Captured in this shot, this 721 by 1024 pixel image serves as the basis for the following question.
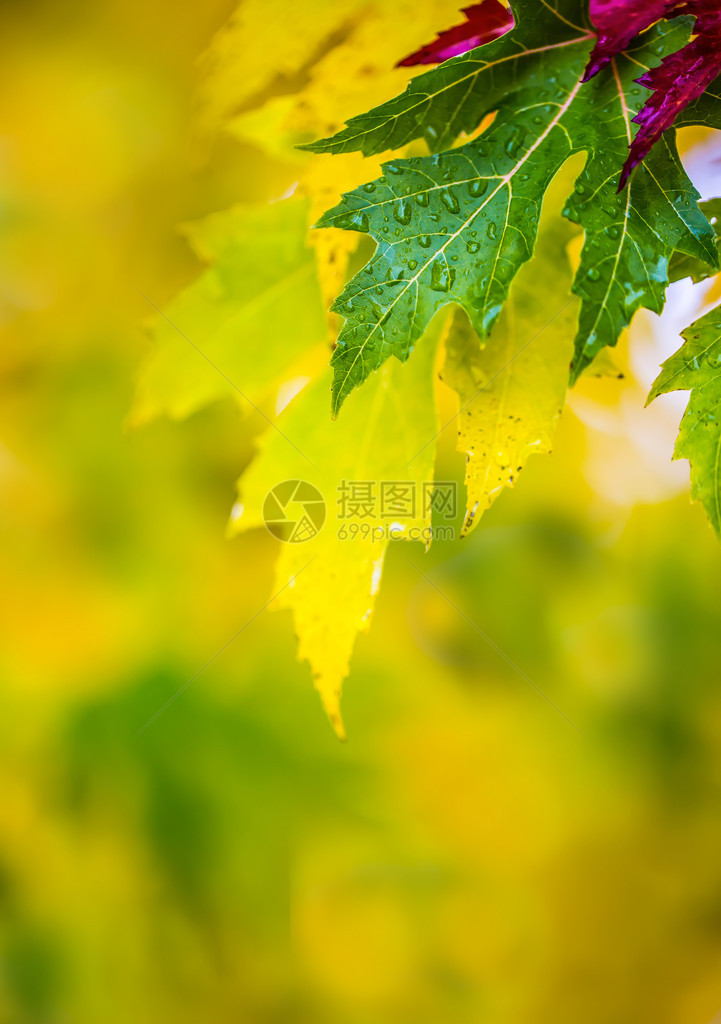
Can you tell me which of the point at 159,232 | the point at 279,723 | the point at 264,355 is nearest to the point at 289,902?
the point at 279,723

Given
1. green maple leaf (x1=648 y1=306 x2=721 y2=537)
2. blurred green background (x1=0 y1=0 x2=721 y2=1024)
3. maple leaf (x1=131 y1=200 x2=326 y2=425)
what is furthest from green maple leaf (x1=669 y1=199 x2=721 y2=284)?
blurred green background (x1=0 y1=0 x2=721 y2=1024)

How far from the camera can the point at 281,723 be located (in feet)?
2.03

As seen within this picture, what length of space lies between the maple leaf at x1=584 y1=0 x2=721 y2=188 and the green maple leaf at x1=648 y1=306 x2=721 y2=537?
0.20 feet

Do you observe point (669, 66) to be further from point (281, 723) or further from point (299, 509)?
point (281, 723)

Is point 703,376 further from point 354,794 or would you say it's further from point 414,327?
point 354,794

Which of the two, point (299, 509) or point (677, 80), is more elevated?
point (677, 80)

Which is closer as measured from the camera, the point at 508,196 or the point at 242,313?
the point at 508,196

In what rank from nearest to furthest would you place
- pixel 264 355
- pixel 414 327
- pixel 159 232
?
pixel 414 327 < pixel 264 355 < pixel 159 232

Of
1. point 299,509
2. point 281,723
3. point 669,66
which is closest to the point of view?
point 669,66

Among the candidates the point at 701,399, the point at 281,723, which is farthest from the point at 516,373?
the point at 281,723

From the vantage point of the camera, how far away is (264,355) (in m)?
0.36

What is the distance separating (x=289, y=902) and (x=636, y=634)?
41 cm

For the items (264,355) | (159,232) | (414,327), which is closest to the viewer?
(414,327)

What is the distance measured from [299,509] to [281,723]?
0.37 metres
